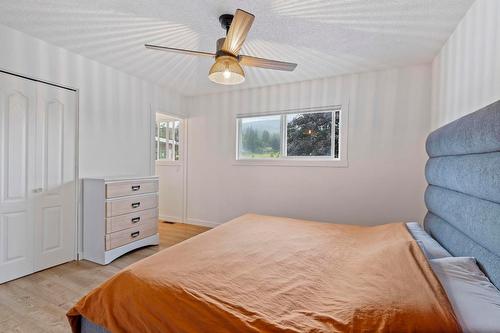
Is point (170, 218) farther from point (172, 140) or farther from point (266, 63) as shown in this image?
point (266, 63)

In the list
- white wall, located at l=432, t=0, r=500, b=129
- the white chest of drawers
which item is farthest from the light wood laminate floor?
white wall, located at l=432, t=0, r=500, b=129

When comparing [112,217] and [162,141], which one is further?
[162,141]

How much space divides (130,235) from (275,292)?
247cm

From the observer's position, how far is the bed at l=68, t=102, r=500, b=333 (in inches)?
37.8

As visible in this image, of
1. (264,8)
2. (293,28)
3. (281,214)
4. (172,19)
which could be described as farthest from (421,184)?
(172,19)

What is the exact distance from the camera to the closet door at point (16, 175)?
2.26m

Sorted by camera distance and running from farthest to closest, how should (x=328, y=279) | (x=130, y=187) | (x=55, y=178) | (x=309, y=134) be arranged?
(x=309, y=134) → (x=130, y=187) → (x=55, y=178) → (x=328, y=279)

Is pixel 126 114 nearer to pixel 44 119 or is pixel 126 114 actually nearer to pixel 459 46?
pixel 44 119

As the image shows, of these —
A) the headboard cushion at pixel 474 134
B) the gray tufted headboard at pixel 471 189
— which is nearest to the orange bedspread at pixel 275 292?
the gray tufted headboard at pixel 471 189

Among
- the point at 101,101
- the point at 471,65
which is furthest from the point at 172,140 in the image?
the point at 471,65

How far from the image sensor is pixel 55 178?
266cm

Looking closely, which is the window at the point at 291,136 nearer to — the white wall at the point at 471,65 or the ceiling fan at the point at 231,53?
the white wall at the point at 471,65

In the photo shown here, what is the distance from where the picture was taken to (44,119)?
256 centimetres

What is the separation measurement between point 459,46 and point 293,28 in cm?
140
